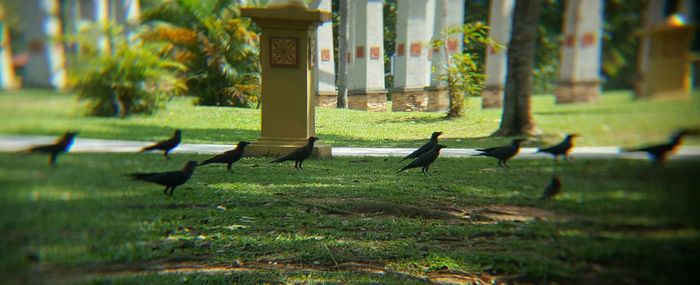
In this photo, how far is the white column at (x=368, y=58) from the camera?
11.2 ft

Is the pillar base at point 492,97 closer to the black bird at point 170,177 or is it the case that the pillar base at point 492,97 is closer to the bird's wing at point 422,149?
the bird's wing at point 422,149

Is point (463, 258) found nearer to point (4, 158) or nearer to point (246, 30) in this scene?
point (246, 30)

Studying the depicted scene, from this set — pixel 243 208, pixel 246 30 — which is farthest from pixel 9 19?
pixel 243 208

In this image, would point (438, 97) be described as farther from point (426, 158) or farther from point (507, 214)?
point (507, 214)

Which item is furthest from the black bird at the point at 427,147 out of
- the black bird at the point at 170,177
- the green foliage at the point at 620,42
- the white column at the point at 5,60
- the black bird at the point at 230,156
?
the white column at the point at 5,60

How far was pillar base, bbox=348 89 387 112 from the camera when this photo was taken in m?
3.46

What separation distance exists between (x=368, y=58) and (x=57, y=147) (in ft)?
6.24

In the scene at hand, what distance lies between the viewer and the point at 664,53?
2121 mm

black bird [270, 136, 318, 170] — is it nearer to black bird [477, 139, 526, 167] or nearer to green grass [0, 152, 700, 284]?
green grass [0, 152, 700, 284]

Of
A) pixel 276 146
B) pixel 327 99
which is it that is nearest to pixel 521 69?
pixel 327 99

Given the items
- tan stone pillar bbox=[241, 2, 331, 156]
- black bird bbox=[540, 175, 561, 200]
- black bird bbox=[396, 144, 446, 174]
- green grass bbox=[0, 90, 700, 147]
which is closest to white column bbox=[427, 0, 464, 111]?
green grass bbox=[0, 90, 700, 147]

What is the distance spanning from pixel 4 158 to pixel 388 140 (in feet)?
7.41

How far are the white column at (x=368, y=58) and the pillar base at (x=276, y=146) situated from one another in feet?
1.19

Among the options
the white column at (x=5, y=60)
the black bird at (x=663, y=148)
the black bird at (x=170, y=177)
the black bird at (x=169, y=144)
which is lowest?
the black bird at (x=170, y=177)
